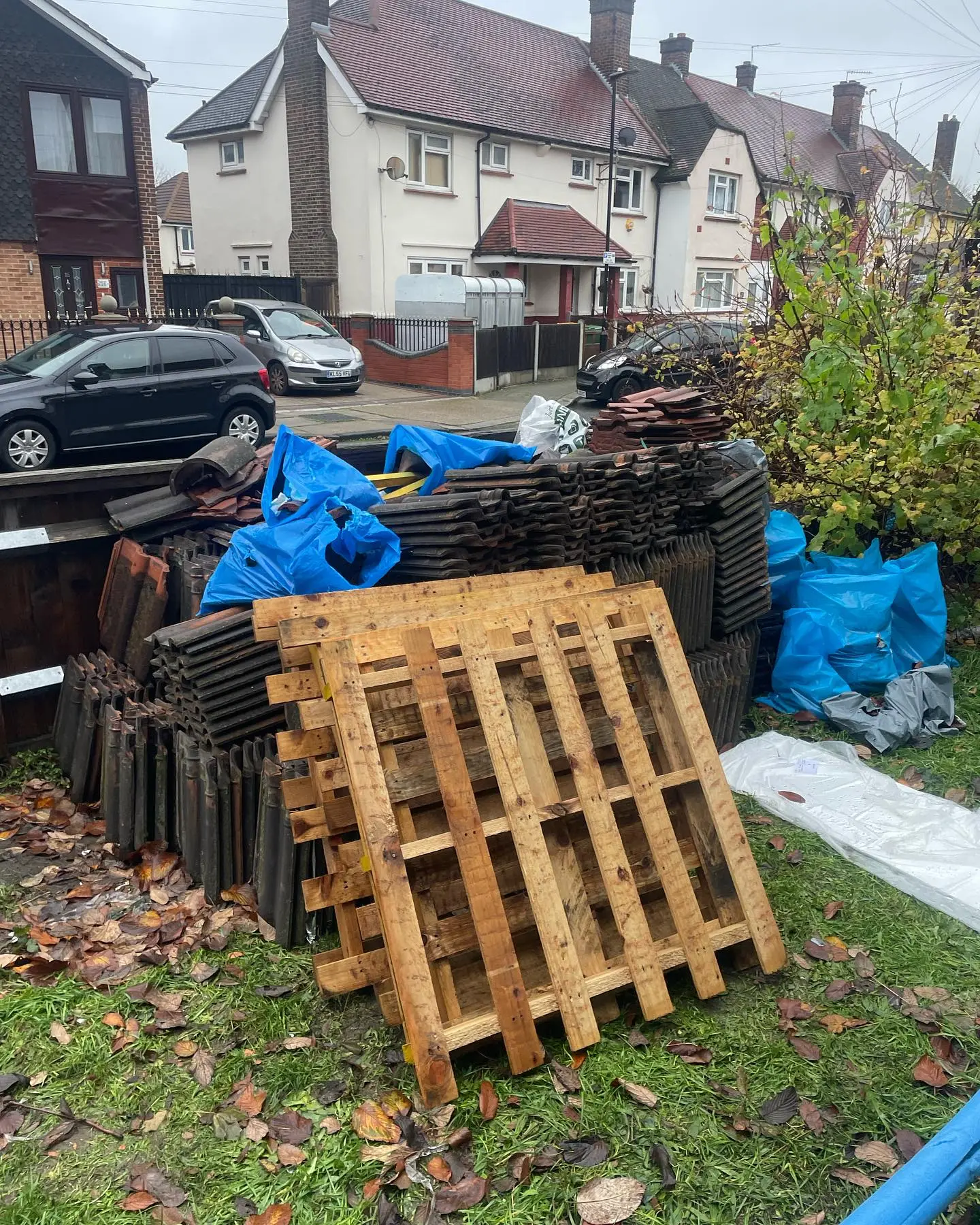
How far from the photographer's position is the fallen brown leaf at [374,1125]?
9.33 feet

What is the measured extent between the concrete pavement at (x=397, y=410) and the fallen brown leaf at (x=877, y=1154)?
1116 centimetres

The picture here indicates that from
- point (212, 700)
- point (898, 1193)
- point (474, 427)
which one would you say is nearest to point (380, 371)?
point (474, 427)

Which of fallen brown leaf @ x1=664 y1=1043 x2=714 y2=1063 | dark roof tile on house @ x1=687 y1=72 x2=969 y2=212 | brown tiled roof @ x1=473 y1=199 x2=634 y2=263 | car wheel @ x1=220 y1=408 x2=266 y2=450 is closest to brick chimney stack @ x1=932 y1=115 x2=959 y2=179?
dark roof tile on house @ x1=687 y1=72 x2=969 y2=212

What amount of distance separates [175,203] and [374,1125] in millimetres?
60661

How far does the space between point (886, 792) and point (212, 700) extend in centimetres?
344

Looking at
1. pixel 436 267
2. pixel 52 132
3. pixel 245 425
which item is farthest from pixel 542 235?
pixel 245 425

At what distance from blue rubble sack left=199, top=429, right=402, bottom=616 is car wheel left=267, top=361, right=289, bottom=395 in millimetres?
14320

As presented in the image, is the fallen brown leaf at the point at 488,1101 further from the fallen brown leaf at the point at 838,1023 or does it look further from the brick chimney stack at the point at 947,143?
the brick chimney stack at the point at 947,143

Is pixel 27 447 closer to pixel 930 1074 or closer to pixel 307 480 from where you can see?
pixel 307 480

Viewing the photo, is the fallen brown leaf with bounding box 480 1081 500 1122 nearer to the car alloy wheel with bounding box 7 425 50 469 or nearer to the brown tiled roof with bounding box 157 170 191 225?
the car alloy wheel with bounding box 7 425 50 469

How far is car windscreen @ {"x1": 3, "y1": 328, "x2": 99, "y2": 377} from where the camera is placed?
11305mm

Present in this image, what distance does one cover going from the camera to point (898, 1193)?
1.55m

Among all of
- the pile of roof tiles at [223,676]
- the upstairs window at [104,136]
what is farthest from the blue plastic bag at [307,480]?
the upstairs window at [104,136]

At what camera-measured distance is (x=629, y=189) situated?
3102 cm
